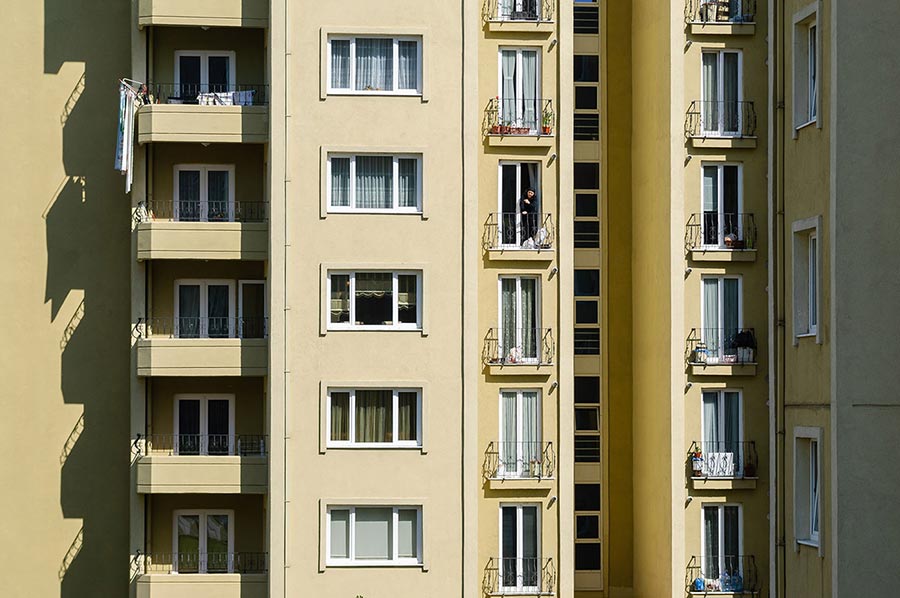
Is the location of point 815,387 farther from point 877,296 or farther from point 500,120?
point 500,120

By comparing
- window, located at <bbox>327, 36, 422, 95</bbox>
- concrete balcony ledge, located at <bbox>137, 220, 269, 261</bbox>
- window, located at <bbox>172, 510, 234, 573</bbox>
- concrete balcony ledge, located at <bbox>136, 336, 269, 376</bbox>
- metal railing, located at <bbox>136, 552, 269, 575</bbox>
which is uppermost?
window, located at <bbox>327, 36, 422, 95</bbox>

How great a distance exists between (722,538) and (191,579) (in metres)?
14.0

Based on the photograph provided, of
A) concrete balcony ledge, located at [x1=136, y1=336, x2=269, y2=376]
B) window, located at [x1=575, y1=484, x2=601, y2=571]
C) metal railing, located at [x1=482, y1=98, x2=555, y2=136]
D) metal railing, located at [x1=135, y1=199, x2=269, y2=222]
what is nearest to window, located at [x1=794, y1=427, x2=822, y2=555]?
metal railing, located at [x1=482, y1=98, x2=555, y2=136]

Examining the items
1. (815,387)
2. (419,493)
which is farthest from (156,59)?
(815,387)

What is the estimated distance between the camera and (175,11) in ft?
138

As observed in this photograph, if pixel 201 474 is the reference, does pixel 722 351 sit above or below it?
above

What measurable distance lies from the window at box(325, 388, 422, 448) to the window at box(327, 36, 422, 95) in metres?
7.93

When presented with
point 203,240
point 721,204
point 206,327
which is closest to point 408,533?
point 206,327

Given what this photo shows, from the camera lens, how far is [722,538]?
42781 millimetres

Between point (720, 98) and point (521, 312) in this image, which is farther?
point (720, 98)

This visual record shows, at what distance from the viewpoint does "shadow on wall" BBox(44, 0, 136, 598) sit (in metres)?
43.2

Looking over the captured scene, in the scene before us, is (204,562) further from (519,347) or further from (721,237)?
(721,237)

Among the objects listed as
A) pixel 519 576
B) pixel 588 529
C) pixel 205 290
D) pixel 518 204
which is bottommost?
pixel 519 576

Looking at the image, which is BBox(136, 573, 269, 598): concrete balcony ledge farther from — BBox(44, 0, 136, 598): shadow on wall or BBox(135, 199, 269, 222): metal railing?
BBox(135, 199, 269, 222): metal railing
